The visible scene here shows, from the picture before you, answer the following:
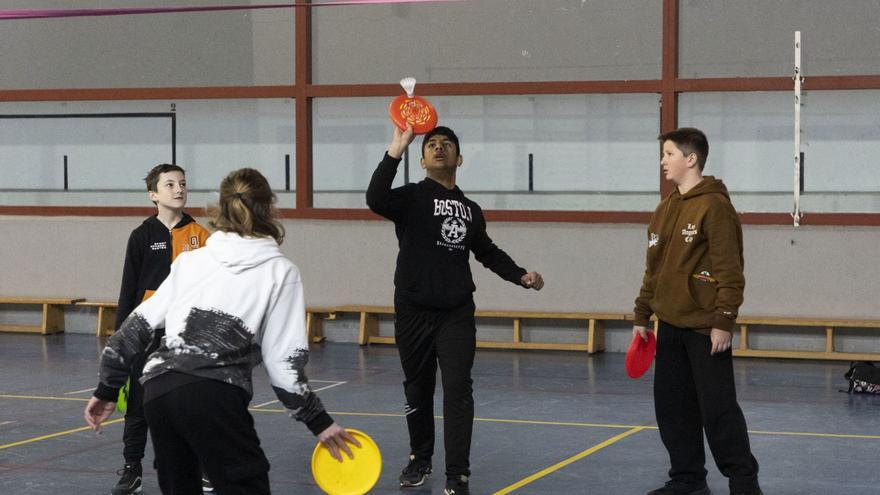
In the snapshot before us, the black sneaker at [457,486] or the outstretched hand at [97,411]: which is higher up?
the outstretched hand at [97,411]

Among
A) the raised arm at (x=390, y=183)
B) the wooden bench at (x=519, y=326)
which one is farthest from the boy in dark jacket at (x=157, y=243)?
the wooden bench at (x=519, y=326)

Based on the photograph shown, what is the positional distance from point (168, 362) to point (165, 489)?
447mm

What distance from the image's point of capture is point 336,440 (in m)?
4.21

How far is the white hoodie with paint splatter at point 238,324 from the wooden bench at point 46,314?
11.6 m

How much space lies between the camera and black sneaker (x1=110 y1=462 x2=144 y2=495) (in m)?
6.80

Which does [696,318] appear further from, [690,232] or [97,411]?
[97,411]

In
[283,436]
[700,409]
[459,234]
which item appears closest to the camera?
[700,409]

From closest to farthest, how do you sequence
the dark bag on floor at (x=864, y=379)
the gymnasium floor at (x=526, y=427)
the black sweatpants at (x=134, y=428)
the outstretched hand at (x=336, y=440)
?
the outstretched hand at (x=336, y=440) → the black sweatpants at (x=134, y=428) → the gymnasium floor at (x=526, y=427) → the dark bag on floor at (x=864, y=379)

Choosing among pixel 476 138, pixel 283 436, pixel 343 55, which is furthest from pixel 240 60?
pixel 283 436

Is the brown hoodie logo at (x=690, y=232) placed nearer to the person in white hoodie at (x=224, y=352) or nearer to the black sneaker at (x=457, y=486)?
the black sneaker at (x=457, y=486)

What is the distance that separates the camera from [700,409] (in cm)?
655

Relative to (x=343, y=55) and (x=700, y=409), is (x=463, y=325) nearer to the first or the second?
(x=700, y=409)

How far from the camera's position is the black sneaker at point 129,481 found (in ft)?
22.3

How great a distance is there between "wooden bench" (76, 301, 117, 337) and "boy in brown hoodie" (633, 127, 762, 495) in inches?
384
